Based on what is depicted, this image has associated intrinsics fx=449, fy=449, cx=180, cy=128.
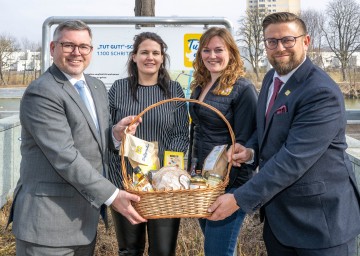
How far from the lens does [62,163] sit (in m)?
2.26

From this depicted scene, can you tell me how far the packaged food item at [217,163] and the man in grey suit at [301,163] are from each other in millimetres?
234

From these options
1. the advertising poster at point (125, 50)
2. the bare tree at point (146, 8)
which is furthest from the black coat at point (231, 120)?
the bare tree at point (146, 8)

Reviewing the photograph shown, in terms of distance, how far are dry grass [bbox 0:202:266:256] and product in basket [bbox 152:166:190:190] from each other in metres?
1.62

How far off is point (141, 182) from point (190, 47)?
2.33 metres

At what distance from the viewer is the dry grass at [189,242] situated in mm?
4066

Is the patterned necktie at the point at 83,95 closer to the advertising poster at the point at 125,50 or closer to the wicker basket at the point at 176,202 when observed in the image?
the wicker basket at the point at 176,202

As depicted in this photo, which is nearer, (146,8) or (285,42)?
(285,42)

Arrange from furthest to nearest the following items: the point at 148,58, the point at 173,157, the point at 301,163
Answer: the point at 148,58
the point at 173,157
the point at 301,163

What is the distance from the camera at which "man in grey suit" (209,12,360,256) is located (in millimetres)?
2182

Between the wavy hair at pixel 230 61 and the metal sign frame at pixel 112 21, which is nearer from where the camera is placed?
the wavy hair at pixel 230 61

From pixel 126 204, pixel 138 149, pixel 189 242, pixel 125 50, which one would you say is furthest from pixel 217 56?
pixel 189 242

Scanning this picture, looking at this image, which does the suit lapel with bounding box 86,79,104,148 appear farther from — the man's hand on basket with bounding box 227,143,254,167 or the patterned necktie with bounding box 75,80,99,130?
the man's hand on basket with bounding box 227,143,254,167

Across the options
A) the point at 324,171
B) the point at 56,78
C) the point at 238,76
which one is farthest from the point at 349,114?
the point at 56,78

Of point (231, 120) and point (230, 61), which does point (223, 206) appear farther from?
point (230, 61)
